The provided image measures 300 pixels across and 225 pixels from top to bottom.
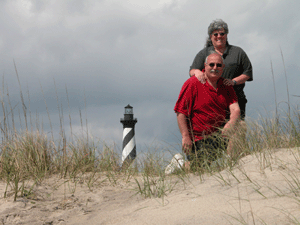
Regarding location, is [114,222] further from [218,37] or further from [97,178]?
[218,37]

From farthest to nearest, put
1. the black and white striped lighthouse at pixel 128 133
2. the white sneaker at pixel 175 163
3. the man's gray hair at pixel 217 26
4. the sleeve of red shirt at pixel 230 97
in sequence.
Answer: the black and white striped lighthouse at pixel 128 133, the man's gray hair at pixel 217 26, the sleeve of red shirt at pixel 230 97, the white sneaker at pixel 175 163

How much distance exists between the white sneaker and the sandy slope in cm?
15

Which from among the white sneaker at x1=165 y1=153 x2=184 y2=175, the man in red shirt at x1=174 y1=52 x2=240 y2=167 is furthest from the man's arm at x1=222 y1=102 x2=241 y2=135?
the white sneaker at x1=165 y1=153 x2=184 y2=175

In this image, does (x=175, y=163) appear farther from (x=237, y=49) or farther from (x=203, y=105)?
(x=237, y=49)

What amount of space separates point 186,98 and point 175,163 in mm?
837

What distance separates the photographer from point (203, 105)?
11.5 feet

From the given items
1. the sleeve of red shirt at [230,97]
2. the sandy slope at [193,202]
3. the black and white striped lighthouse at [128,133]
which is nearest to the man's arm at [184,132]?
the sandy slope at [193,202]

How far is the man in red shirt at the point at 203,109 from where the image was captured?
347 cm

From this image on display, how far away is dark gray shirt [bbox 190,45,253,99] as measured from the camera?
4.09m

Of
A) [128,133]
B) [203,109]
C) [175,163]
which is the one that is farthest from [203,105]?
[128,133]

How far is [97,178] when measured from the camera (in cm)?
379

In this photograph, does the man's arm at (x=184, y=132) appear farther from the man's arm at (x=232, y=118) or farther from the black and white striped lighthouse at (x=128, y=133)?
the black and white striped lighthouse at (x=128, y=133)

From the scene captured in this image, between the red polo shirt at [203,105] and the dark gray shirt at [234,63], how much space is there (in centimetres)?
62

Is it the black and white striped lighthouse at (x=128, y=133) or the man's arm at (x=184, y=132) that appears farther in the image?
the black and white striped lighthouse at (x=128, y=133)
